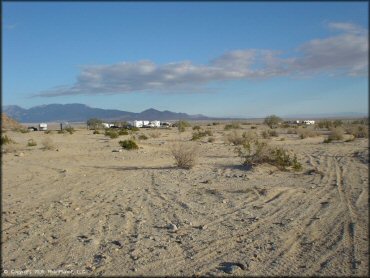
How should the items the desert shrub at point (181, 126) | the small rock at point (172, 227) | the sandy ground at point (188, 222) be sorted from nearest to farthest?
the sandy ground at point (188, 222) < the small rock at point (172, 227) < the desert shrub at point (181, 126)

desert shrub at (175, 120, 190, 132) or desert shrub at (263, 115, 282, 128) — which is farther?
desert shrub at (263, 115, 282, 128)

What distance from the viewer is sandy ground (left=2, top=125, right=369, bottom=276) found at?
7.27m

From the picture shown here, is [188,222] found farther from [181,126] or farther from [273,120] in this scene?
[273,120]

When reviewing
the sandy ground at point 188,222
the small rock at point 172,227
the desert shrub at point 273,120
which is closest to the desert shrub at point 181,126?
the desert shrub at point 273,120

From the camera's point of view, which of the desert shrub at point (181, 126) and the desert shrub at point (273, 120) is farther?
the desert shrub at point (273, 120)

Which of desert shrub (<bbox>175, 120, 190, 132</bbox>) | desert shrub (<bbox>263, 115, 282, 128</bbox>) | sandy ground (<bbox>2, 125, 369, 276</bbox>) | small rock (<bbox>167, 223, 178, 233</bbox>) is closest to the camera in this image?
sandy ground (<bbox>2, 125, 369, 276</bbox>)

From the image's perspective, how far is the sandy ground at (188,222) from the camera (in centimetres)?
727

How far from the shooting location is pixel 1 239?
9.02 m

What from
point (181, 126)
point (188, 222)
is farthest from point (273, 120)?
point (188, 222)

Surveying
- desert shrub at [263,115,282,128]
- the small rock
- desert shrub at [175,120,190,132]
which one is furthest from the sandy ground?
desert shrub at [263,115,282,128]

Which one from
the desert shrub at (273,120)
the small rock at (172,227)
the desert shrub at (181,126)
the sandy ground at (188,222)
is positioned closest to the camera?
the sandy ground at (188,222)

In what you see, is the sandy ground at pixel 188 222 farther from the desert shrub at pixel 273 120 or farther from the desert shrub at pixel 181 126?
the desert shrub at pixel 273 120

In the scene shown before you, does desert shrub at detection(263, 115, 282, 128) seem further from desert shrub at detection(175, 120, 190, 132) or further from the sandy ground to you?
the sandy ground

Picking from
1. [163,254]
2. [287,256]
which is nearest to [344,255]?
[287,256]
